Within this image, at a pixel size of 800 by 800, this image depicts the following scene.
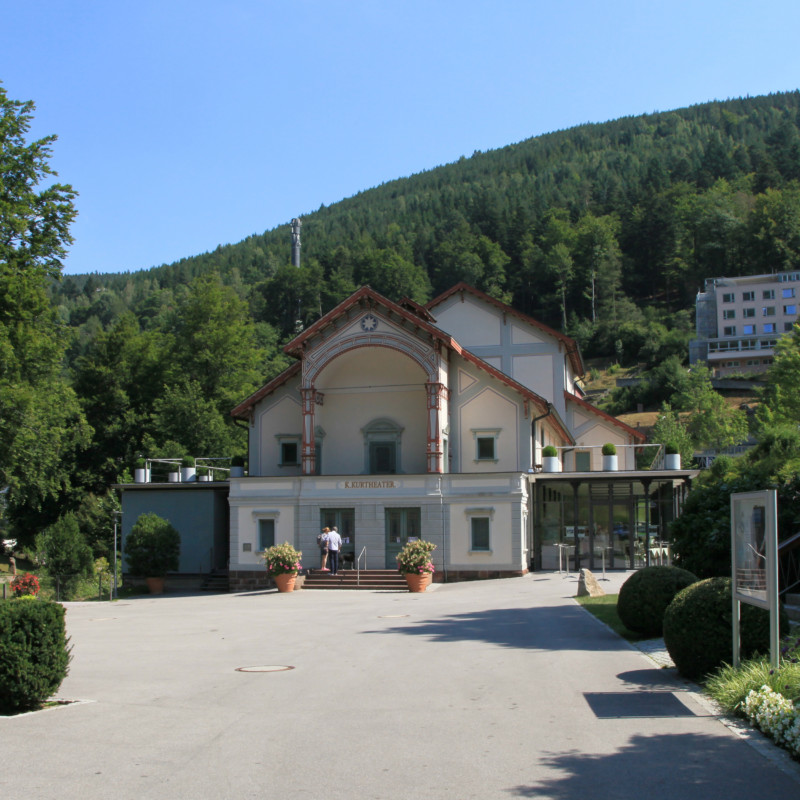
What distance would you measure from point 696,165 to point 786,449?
166730 mm

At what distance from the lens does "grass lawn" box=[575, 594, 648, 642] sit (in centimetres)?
1597

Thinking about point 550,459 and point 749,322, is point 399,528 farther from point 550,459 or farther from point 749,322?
point 749,322

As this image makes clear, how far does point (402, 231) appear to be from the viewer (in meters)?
164

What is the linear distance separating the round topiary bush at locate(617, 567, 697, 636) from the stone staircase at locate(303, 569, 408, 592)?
Answer: 16.6 meters

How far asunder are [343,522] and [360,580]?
10.0 ft

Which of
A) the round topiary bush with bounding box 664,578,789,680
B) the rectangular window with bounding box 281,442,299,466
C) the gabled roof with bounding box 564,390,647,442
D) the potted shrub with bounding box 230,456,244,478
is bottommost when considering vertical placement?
the round topiary bush with bounding box 664,578,789,680

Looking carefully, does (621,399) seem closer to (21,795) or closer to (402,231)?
(402,231)

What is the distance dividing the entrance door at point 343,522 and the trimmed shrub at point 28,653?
23.5m

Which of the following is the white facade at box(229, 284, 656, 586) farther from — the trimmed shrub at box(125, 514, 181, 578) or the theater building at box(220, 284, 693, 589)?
the trimmed shrub at box(125, 514, 181, 578)

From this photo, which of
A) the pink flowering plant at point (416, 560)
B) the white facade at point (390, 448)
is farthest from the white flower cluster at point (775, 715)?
the white facade at point (390, 448)

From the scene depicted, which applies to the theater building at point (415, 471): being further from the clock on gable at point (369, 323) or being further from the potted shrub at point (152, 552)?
the potted shrub at point (152, 552)

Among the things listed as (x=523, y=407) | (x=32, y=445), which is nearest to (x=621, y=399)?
(x=523, y=407)

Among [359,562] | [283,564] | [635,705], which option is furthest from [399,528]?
[635,705]

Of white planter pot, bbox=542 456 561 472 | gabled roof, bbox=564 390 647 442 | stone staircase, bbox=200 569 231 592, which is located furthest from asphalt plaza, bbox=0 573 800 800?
gabled roof, bbox=564 390 647 442
